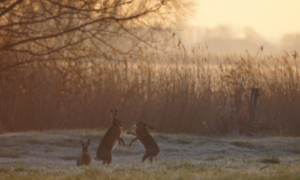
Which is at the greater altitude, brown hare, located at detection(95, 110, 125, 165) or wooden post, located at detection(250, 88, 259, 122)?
wooden post, located at detection(250, 88, 259, 122)

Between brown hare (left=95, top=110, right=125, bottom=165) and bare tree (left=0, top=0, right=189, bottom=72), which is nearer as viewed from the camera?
brown hare (left=95, top=110, right=125, bottom=165)

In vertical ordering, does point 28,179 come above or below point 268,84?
below

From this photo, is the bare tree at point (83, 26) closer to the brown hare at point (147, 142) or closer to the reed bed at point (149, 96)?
the reed bed at point (149, 96)

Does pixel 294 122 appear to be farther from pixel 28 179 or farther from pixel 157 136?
pixel 28 179

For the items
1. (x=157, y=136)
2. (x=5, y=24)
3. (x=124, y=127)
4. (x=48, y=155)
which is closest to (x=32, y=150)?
(x=48, y=155)

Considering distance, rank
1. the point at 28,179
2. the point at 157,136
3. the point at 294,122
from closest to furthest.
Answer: the point at 28,179 → the point at 157,136 → the point at 294,122

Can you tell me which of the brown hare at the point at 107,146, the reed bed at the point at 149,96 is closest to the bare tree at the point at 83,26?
the reed bed at the point at 149,96

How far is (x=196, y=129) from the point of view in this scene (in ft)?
43.5

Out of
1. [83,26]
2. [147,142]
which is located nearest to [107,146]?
[147,142]

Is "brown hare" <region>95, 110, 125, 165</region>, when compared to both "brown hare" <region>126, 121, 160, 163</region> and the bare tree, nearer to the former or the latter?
"brown hare" <region>126, 121, 160, 163</region>

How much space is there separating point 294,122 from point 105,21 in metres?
7.23

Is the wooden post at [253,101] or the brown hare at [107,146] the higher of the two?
the wooden post at [253,101]

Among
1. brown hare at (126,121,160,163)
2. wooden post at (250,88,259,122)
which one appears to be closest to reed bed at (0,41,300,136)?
wooden post at (250,88,259,122)

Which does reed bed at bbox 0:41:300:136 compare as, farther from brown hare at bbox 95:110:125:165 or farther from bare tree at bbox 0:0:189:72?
brown hare at bbox 95:110:125:165
